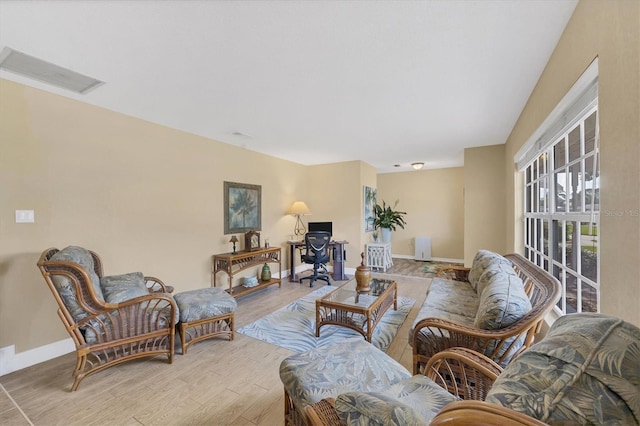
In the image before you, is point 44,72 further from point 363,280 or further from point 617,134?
point 617,134

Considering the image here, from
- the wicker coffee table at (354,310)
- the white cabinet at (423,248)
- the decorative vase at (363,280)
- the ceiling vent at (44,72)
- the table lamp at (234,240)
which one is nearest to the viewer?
the ceiling vent at (44,72)

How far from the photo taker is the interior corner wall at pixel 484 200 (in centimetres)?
398

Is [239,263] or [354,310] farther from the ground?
[239,263]

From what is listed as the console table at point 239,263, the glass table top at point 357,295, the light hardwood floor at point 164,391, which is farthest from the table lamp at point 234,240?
the glass table top at point 357,295

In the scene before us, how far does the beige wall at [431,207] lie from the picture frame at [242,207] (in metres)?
4.12

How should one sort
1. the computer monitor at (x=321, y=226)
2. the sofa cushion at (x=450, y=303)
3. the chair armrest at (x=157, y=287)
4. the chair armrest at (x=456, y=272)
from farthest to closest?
the computer monitor at (x=321, y=226) < the chair armrest at (x=456, y=272) < the chair armrest at (x=157, y=287) < the sofa cushion at (x=450, y=303)

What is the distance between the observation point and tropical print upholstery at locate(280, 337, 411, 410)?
1.20 m

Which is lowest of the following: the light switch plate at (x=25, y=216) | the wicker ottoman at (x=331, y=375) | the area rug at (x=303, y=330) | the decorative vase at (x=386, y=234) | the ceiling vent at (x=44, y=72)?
the area rug at (x=303, y=330)

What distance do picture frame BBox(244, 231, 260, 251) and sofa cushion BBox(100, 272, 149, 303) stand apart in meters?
1.79

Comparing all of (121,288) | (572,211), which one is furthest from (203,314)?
(572,211)

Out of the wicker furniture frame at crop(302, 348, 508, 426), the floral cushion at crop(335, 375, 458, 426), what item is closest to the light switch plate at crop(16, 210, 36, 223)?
the wicker furniture frame at crop(302, 348, 508, 426)

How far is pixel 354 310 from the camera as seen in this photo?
244 centimetres

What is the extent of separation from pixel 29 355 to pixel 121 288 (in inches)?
37.2

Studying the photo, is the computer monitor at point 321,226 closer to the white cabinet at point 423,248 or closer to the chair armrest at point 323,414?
the white cabinet at point 423,248
